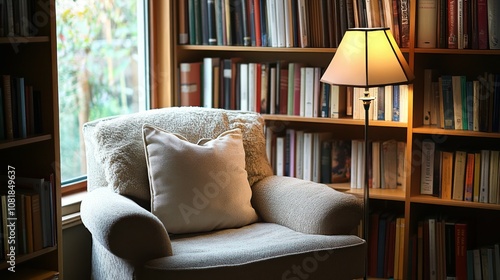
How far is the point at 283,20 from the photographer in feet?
11.3

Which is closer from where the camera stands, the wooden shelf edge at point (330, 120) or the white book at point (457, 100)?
the white book at point (457, 100)

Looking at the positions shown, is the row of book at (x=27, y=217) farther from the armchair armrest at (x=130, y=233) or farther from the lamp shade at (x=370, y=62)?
the lamp shade at (x=370, y=62)

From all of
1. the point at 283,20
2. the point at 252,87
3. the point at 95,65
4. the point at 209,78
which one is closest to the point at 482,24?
the point at 283,20

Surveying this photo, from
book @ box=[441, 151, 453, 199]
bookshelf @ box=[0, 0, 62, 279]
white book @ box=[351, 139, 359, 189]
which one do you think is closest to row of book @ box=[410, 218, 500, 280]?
book @ box=[441, 151, 453, 199]

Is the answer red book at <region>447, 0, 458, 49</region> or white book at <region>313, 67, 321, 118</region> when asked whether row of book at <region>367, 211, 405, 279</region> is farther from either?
red book at <region>447, 0, 458, 49</region>

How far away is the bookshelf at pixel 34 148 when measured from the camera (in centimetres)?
259

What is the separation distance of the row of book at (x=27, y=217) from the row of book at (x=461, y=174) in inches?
65.6

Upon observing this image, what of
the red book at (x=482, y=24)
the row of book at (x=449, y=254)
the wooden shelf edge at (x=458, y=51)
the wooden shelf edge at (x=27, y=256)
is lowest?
the row of book at (x=449, y=254)

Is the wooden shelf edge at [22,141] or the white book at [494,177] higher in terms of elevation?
the wooden shelf edge at [22,141]

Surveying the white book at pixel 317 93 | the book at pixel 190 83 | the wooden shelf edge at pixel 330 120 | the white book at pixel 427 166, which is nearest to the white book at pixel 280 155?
the wooden shelf edge at pixel 330 120

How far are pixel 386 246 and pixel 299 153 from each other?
603mm

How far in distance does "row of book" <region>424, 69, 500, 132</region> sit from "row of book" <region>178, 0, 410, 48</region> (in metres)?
0.25

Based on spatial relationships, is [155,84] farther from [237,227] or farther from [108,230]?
[108,230]

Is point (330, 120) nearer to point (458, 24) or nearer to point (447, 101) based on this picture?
point (447, 101)
